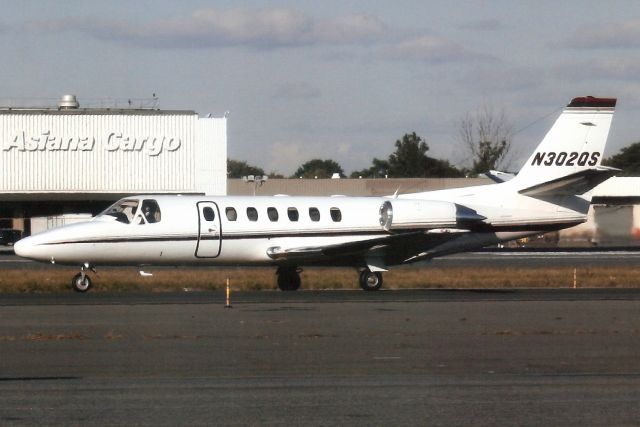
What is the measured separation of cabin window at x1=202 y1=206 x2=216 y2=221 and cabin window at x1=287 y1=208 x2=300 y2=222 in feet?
6.86

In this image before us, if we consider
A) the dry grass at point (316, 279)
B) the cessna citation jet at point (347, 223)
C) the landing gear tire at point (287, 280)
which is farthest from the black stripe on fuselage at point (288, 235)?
the dry grass at point (316, 279)

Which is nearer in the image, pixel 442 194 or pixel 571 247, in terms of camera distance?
pixel 442 194

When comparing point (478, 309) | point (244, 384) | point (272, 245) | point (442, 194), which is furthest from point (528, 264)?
→ point (244, 384)

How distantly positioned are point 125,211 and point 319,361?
47.4ft

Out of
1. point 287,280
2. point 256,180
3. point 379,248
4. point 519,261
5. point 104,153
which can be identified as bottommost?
point 519,261

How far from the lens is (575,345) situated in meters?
16.8

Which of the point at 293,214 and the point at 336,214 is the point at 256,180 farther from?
the point at 293,214

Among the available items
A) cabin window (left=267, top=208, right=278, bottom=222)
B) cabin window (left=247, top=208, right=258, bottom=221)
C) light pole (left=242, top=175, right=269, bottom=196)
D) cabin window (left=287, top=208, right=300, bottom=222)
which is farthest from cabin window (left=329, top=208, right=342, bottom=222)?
light pole (left=242, top=175, right=269, bottom=196)

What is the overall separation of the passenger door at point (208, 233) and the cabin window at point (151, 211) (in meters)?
1.06

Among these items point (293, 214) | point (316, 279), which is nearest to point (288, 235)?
point (293, 214)

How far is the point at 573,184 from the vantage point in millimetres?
30219

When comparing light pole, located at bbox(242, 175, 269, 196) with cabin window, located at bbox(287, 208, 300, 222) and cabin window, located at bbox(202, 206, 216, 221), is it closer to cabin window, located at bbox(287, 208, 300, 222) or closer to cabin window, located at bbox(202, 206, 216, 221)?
cabin window, located at bbox(287, 208, 300, 222)

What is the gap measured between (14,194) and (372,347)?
52666mm

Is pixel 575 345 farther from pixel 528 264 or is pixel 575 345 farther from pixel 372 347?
pixel 528 264
